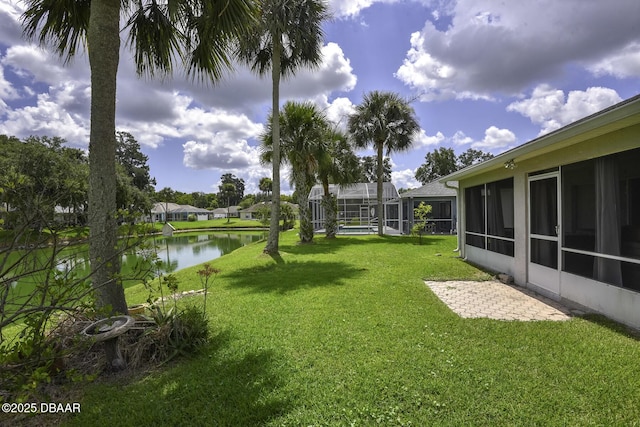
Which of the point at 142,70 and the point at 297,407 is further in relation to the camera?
the point at 142,70

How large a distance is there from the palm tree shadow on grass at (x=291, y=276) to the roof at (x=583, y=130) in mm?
4355

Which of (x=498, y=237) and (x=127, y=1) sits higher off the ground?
(x=127, y=1)

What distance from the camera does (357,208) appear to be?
75.4 feet

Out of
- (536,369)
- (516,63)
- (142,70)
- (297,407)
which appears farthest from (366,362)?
(516,63)

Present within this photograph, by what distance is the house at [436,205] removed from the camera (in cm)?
1866

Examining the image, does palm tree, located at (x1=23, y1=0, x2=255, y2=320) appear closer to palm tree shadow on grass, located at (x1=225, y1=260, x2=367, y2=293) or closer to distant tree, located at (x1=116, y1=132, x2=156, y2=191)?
palm tree shadow on grass, located at (x1=225, y1=260, x2=367, y2=293)

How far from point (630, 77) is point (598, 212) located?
5481mm

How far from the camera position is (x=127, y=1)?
4.50 meters

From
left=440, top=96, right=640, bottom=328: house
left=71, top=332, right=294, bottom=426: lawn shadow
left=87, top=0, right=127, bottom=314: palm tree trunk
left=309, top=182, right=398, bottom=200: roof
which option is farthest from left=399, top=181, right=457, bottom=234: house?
left=87, top=0, right=127, bottom=314: palm tree trunk

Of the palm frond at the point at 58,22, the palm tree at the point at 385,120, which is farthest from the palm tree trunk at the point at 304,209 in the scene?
the palm frond at the point at 58,22

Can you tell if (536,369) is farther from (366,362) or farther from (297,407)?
(297,407)

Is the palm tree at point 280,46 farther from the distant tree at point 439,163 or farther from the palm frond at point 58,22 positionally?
the distant tree at point 439,163

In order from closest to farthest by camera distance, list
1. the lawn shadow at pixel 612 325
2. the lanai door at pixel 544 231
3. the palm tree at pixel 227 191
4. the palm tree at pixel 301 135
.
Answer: the lawn shadow at pixel 612 325
the lanai door at pixel 544 231
the palm tree at pixel 301 135
the palm tree at pixel 227 191

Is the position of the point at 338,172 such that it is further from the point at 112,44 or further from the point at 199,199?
the point at 199,199
